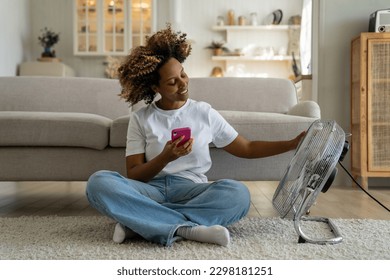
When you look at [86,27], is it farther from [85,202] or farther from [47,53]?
[85,202]

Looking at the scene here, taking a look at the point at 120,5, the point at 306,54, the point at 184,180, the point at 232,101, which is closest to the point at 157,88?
the point at 184,180

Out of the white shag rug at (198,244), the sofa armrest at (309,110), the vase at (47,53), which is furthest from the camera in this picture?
the vase at (47,53)

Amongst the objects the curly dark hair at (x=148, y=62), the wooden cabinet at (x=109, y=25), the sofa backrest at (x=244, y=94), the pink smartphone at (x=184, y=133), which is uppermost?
the wooden cabinet at (x=109, y=25)

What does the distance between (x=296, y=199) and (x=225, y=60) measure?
569 centimetres

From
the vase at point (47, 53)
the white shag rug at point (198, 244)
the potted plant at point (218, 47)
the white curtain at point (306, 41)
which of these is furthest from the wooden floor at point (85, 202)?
the potted plant at point (218, 47)

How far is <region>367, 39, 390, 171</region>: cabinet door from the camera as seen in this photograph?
11.2ft

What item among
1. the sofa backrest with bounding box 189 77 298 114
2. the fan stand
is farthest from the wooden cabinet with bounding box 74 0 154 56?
the fan stand

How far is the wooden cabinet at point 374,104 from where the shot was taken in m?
→ 3.42

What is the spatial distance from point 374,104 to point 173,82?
81.6 inches

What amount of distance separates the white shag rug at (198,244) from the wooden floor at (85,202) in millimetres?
325

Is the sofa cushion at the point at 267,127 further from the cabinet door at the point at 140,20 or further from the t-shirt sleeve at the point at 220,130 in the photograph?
the cabinet door at the point at 140,20

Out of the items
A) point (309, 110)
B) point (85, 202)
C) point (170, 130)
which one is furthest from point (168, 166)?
point (85, 202)

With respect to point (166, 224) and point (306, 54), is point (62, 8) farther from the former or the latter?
point (166, 224)
